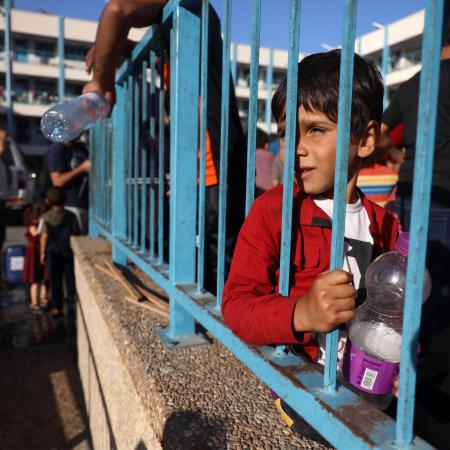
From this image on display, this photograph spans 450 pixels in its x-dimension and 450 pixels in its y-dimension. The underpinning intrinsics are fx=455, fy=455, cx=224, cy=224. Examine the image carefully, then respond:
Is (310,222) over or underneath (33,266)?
over

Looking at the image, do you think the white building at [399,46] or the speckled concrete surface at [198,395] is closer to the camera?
the speckled concrete surface at [198,395]

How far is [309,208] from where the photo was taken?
1.16m

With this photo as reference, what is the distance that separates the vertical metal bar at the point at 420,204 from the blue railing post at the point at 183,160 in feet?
3.59

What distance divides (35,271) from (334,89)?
5.10m

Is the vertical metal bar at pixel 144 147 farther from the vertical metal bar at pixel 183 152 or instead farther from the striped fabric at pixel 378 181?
the striped fabric at pixel 378 181

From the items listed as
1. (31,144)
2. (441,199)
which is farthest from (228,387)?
(31,144)

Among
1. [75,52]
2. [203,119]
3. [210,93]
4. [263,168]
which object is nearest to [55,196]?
[263,168]

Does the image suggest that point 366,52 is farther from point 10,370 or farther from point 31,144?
point 10,370

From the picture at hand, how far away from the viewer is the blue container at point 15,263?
6207mm

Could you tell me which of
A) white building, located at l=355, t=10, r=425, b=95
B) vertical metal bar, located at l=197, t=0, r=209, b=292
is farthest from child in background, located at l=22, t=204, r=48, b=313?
white building, located at l=355, t=10, r=425, b=95

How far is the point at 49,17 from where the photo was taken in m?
32.5

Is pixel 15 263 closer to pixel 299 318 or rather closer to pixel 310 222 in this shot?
pixel 310 222

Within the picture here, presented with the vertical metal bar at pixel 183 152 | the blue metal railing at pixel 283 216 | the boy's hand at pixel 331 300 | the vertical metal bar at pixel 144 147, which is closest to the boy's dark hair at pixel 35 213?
the blue metal railing at pixel 283 216

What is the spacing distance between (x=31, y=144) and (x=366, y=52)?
2332 centimetres
